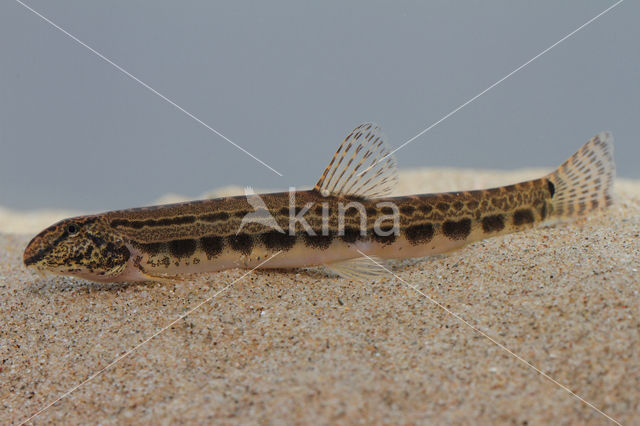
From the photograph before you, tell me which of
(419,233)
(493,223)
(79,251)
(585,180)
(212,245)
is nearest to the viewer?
(79,251)

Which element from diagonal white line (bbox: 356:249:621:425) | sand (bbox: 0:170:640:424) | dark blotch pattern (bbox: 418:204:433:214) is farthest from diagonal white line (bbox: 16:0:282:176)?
diagonal white line (bbox: 356:249:621:425)

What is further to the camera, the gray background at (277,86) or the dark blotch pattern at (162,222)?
the gray background at (277,86)

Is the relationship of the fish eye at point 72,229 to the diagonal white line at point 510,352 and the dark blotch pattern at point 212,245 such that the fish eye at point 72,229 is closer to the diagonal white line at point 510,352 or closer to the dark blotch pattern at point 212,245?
the dark blotch pattern at point 212,245

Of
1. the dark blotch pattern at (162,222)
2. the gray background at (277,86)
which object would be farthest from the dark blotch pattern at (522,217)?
the gray background at (277,86)

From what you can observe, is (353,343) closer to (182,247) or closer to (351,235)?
(351,235)

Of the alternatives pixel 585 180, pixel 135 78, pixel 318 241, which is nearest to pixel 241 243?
pixel 318 241
